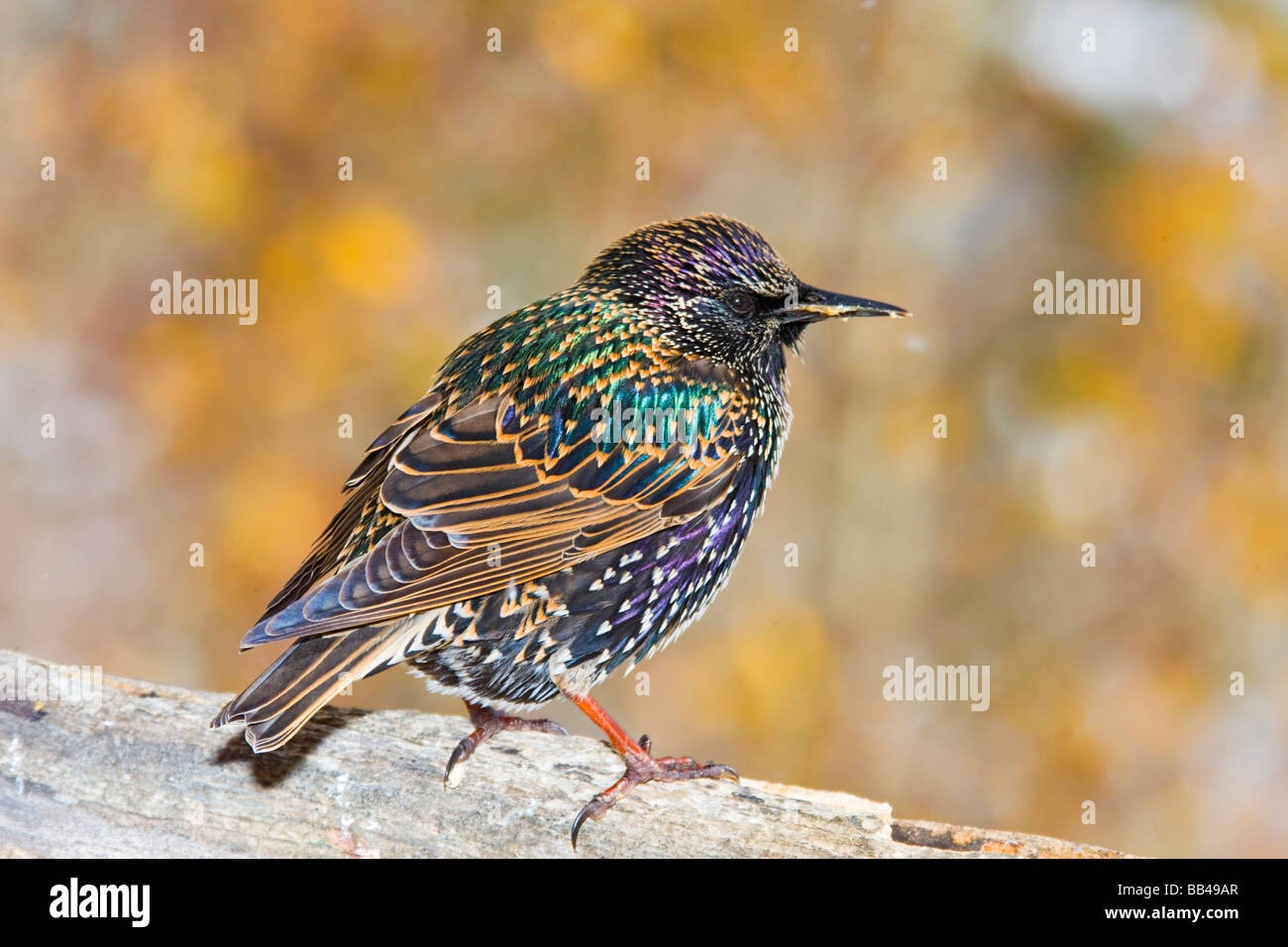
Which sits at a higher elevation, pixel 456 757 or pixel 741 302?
pixel 741 302

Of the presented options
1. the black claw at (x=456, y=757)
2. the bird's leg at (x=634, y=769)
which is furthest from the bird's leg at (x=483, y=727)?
the bird's leg at (x=634, y=769)

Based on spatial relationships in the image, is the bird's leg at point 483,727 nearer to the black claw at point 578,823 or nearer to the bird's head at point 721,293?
the black claw at point 578,823

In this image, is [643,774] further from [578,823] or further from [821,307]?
[821,307]

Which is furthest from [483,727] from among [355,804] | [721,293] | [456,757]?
[721,293]

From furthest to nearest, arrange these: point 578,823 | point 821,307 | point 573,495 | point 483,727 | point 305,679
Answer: point 821,307 < point 483,727 < point 573,495 < point 578,823 < point 305,679

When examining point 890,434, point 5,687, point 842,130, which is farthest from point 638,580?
point 842,130

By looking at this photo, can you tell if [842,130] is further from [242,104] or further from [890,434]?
[242,104]
